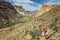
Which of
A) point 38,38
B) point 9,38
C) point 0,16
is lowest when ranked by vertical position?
point 0,16

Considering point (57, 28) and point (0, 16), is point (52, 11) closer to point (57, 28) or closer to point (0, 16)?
point (57, 28)

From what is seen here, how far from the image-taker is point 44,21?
1547 cm

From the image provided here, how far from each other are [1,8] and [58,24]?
227 ft

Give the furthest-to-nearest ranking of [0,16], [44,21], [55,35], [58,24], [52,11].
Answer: [0,16], [52,11], [44,21], [58,24], [55,35]

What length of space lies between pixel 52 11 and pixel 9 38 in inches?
168

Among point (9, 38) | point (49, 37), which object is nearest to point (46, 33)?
point (49, 37)

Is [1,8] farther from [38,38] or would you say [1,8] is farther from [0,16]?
[38,38]

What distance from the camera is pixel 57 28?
13383mm

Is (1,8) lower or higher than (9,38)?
lower

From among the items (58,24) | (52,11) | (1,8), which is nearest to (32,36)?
(58,24)

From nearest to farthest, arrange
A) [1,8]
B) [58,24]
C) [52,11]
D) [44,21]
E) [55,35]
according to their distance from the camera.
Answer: [55,35] < [58,24] < [44,21] < [52,11] < [1,8]

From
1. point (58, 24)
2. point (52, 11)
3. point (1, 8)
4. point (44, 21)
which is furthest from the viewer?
point (1, 8)

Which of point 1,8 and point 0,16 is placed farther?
point 1,8

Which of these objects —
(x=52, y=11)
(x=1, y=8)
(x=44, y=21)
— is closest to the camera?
(x=44, y=21)
